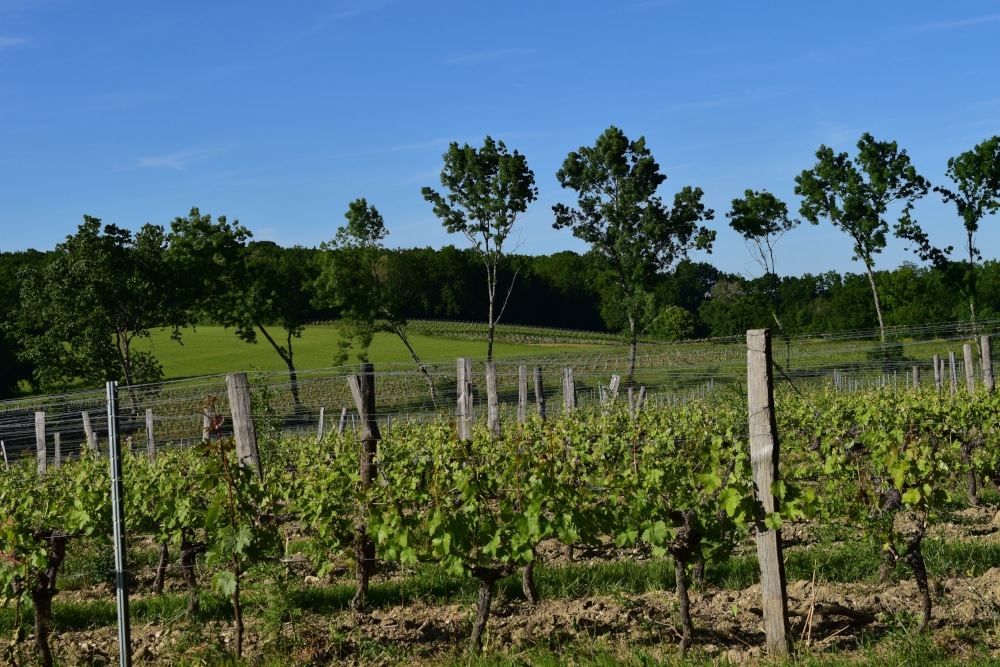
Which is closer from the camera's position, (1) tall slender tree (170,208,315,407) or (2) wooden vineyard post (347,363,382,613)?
(2) wooden vineyard post (347,363,382,613)

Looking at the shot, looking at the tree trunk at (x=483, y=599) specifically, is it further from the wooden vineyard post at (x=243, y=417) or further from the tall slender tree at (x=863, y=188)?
the tall slender tree at (x=863, y=188)

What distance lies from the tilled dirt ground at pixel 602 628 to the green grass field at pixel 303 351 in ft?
131

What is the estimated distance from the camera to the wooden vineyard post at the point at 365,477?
6.20 meters

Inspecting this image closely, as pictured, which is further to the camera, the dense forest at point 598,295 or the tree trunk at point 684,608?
the dense forest at point 598,295

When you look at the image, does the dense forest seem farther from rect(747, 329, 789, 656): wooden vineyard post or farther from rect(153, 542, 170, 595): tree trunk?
rect(747, 329, 789, 656): wooden vineyard post

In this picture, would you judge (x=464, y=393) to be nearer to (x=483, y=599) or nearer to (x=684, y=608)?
A: (x=483, y=599)

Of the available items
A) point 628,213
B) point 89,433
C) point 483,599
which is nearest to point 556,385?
point 628,213

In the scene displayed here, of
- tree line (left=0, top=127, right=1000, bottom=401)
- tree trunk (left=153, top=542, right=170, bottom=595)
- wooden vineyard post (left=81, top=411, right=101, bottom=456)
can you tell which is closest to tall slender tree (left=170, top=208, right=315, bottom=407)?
tree line (left=0, top=127, right=1000, bottom=401)

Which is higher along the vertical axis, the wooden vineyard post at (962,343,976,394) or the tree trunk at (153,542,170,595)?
the wooden vineyard post at (962,343,976,394)

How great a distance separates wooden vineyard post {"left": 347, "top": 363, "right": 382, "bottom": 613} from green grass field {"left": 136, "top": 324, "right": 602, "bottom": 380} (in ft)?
128

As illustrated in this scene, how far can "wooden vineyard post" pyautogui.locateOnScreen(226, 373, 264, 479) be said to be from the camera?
22.4 feet

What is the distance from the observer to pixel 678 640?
5414 millimetres

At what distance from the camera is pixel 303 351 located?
51.7m

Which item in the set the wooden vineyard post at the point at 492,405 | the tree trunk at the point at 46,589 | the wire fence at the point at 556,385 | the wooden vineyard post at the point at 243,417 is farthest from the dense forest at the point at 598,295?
the tree trunk at the point at 46,589
